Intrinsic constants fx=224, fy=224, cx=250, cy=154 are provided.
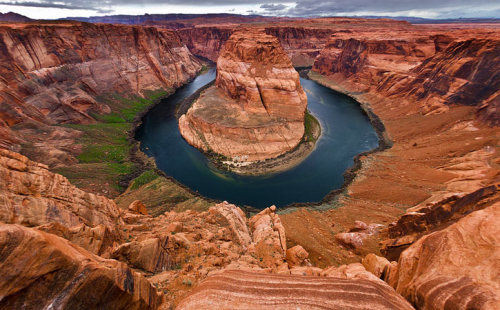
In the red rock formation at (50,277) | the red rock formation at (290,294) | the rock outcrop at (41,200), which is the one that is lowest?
the red rock formation at (290,294)

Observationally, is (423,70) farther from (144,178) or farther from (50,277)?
(50,277)

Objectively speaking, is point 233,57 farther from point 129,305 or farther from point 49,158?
point 129,305

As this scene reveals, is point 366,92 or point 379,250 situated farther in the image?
point 366,92

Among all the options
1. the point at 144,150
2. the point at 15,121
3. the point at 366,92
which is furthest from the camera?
the point at 366,92

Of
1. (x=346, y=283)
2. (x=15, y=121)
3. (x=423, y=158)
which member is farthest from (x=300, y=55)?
(x=346, y=283)

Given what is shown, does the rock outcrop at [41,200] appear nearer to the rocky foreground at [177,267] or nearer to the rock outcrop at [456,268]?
the rocky foreground at [177,267]

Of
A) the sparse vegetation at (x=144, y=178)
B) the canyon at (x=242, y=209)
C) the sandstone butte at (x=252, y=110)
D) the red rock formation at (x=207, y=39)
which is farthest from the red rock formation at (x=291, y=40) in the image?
the sparse vegetation at (x=144, y=178)

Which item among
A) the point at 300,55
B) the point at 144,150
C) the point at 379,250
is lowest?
the point at 379,250

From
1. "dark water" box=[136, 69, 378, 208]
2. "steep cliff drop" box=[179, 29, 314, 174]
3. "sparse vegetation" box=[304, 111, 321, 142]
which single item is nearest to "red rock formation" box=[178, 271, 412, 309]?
"dark water" box=[136, 69, 378, 208]
